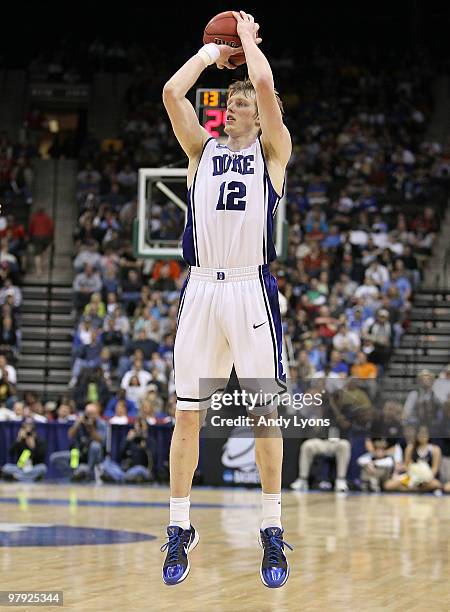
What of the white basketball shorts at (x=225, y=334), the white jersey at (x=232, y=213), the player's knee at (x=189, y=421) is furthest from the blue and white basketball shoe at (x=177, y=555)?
the white jersey at (x=232, y=213)

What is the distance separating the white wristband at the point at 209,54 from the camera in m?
5.93

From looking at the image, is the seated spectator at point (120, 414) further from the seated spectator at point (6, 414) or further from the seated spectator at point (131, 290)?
the seated spectator at point (131, 290)

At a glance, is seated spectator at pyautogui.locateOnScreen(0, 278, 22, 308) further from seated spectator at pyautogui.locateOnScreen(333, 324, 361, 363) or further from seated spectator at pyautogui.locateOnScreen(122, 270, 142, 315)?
seated spectator at pyautogui.locateOnScreen(333, 324, 361, 363)

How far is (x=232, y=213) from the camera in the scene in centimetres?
Answer: 589

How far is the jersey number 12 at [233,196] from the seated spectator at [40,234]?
17.2 meters

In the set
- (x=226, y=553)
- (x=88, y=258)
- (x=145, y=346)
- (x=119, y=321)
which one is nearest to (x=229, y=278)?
(x=226, y=553)

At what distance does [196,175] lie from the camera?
20.0ft

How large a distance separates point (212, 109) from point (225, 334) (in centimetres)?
630

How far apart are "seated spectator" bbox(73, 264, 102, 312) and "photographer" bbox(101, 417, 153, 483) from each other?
4357 millimetres

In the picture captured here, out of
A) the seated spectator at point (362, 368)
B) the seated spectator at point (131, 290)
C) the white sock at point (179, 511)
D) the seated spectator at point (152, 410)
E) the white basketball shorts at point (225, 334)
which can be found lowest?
the seated spectator at point (152, 410)

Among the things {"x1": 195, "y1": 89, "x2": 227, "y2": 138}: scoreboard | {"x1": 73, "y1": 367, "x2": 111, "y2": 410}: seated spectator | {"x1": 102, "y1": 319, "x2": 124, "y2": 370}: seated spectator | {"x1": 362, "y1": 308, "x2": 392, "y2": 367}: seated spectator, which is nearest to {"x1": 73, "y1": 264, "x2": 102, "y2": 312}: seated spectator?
{"x1": 102, "y1": 319, "x2": 124, "y2": 370}: seated spectator

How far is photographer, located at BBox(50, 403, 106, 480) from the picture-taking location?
16844 millimetres

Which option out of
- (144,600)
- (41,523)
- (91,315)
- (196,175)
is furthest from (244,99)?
(91,315)

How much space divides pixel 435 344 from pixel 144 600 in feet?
47.4
